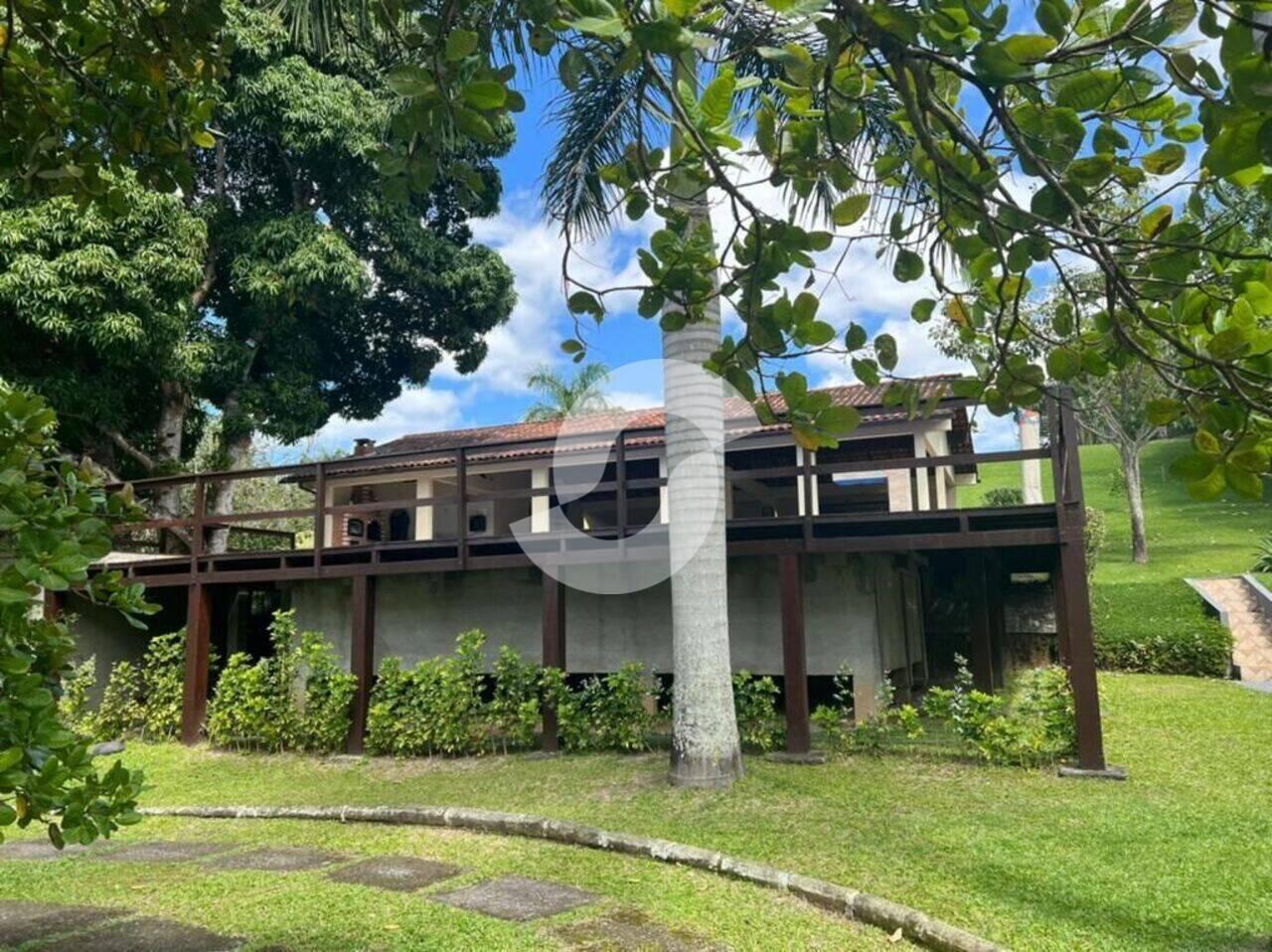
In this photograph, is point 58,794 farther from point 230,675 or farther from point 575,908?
point 230,675

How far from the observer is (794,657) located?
8.15 meters

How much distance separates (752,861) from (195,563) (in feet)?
27.9

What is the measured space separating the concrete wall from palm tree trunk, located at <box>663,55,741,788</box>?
2.63 m

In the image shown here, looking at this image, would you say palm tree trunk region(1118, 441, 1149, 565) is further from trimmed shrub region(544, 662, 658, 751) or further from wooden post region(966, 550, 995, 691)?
trimmed shrub region(544, 662, 658, 751)

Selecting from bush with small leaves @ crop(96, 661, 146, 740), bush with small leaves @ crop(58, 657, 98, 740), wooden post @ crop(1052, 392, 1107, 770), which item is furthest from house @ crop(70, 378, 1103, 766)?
bush with small leaves @ crop(58, 657, 98, 740)

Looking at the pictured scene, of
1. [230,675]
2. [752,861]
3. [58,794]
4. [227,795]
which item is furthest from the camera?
[230,675]

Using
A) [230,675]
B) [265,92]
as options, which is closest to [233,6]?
[265,92]

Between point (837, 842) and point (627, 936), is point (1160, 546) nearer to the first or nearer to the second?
point (837, 842)

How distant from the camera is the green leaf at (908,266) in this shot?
2.37 meters

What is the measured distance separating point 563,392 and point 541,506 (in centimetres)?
861

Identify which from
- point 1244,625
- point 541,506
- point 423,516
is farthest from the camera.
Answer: point 1244,625

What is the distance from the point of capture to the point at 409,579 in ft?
36.0

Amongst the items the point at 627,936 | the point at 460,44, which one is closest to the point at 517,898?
the point at 627,936

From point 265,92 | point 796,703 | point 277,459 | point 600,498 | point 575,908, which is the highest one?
point 265,92
